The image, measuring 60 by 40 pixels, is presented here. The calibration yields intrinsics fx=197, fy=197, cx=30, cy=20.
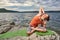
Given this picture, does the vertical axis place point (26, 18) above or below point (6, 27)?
above

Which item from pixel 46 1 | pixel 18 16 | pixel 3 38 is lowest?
pixel 3 38

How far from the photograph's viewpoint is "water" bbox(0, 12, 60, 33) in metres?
4.86

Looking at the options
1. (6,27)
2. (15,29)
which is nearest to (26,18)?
(15,29)

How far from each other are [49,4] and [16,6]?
2.73 feet

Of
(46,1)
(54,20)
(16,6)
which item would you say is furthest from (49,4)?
(16,6)

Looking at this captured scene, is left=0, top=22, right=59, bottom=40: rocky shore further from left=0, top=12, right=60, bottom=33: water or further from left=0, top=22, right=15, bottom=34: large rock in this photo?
left=0, top=12, right=60, bottom=33: water

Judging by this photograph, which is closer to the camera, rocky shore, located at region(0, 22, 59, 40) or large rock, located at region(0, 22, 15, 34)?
rocky shore, located at region(0, 22, 59, 40)

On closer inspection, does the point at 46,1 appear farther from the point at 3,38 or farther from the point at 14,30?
the point at 3,38

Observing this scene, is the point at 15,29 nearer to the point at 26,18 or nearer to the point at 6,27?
the point at 6,27

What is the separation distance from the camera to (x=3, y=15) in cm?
497

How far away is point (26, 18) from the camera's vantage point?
16.1 feet

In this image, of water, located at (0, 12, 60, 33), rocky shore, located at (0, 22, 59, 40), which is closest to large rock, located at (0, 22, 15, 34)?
rocky shore, located at (0, 22, 59, 40)

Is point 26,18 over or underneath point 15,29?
over

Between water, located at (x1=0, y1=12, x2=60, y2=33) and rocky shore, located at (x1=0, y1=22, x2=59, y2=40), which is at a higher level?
water, located at (x1=0, y1=12, x2=60, y2=33)
